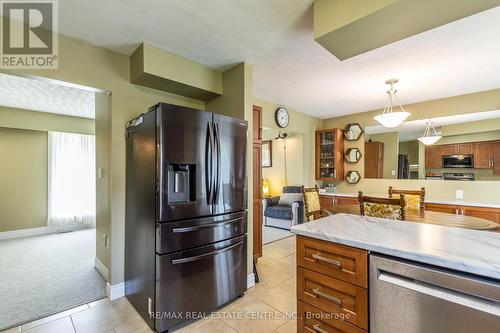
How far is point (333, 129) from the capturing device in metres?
5.14

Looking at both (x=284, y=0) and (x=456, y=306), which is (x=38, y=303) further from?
(x=284, y=0)

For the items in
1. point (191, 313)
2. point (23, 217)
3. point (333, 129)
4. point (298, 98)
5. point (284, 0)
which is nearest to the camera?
point (284, 0)

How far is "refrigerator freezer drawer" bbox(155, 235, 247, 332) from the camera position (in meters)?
1.86

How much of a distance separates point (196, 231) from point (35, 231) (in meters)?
4.98

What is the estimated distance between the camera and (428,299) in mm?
957

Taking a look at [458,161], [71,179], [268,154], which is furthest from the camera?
[268,154]

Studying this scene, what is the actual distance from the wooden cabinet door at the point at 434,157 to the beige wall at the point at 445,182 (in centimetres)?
34

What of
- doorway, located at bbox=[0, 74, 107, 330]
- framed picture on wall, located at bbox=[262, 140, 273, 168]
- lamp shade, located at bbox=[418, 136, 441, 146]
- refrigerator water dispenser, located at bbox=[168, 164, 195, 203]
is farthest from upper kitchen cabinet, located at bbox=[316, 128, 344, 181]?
doorway, located at bbox=[0, 74, 107, 330]

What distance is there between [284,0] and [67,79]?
83.3 inches

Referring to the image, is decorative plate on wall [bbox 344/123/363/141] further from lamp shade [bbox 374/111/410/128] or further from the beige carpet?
the beige carpet

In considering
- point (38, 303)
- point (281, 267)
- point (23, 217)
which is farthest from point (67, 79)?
point (23, 217)

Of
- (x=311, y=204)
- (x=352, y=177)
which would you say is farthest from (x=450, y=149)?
(x=311, y=204)

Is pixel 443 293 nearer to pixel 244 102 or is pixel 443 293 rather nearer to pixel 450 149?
pixel 244 102

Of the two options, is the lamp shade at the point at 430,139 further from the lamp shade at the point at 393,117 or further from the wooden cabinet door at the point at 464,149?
the lamp shade at the point at 393,117
